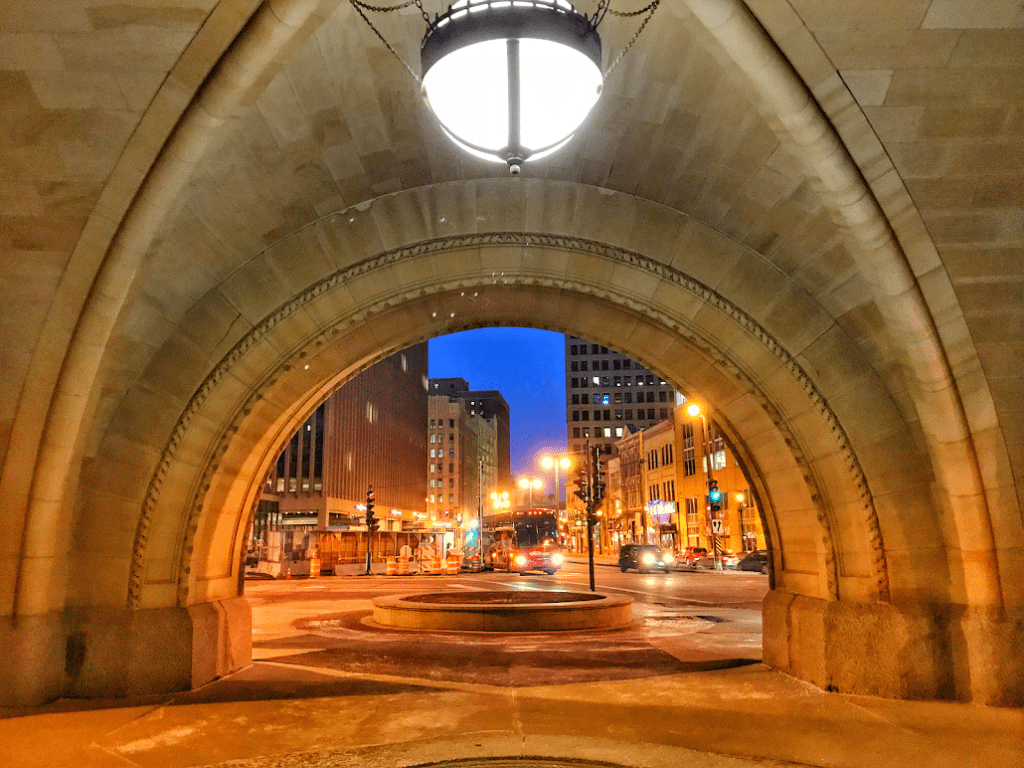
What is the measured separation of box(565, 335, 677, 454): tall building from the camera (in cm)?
12494

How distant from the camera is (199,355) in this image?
8055 millimetres

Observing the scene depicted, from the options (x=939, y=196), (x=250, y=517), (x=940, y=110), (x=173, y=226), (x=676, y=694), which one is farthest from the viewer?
(x=250, y=517)

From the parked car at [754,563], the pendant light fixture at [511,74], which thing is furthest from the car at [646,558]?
the pendant light fixture at [511,74]

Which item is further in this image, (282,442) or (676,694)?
(282,442)

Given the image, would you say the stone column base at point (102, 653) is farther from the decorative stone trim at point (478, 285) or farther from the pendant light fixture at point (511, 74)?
the pendant light fixture at point (511, 74)

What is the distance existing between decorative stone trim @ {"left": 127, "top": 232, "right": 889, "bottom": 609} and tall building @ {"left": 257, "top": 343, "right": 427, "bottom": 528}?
56.2 metres

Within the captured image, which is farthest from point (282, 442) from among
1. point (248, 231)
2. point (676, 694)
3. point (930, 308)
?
point (930, 308)

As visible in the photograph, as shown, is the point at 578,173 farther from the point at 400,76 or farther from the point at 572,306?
the point at 400,76

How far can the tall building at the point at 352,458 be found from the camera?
78.4m

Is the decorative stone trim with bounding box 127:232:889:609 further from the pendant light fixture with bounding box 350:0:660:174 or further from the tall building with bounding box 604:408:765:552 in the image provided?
the tall building with bounding box 604:408:765:552

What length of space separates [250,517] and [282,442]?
3.66 ft

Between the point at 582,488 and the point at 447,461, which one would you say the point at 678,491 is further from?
the point at 447,461

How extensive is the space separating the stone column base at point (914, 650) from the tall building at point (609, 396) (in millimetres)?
115649

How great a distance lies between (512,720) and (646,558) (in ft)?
114
